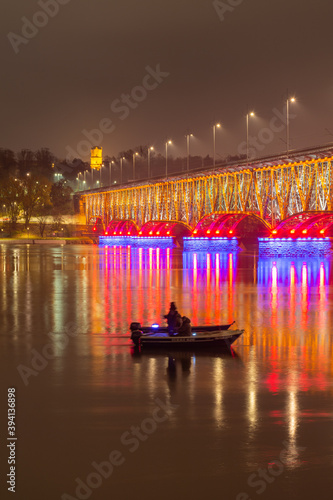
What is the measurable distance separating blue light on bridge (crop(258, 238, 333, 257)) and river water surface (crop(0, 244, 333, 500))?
53.7 meters

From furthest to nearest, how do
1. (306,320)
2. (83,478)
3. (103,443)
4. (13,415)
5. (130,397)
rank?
(306,320) → (130,397) → (13,415) → (103,443) → (83,478)

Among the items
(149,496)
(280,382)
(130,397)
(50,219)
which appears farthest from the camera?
(50,219)

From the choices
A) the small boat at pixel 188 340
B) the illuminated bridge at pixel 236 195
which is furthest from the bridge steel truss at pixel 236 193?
the small boat at pixel 188 340

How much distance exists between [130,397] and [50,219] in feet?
513

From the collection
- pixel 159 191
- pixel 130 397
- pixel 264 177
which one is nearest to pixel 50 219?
pixel 159 191

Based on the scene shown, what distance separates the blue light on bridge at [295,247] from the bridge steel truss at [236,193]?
13.1 ft

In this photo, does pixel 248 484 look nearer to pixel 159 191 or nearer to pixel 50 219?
pixel 159 191

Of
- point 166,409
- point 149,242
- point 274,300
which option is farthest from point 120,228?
point 166,409

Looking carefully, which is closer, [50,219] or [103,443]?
[103,443]

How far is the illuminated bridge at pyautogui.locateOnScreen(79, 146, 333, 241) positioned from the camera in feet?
254

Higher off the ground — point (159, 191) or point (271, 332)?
point (159, 191)

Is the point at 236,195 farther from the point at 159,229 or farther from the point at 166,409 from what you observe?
the point at 166,409

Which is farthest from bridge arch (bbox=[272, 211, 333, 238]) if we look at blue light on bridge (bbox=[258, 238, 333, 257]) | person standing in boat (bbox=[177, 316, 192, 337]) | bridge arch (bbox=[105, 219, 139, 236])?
bridge arch (bbox=[105, 219, 139, 236])

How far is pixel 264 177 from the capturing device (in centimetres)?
9019
